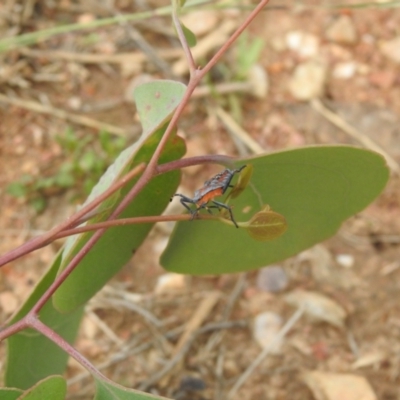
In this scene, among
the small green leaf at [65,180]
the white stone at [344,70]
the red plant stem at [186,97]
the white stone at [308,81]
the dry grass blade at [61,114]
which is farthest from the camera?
the white stone at [344,70]

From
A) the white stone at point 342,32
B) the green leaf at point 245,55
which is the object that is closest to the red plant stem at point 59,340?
the green leaf at point 245,55

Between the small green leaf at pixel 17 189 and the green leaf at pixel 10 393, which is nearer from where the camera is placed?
the green leaf at pixel 10 393

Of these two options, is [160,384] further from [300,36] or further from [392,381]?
[300,36]

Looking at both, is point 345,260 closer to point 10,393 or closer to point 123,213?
point 123,213

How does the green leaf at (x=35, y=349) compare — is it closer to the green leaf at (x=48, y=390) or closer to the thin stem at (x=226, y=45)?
the green leaf at (x=48, y=390)

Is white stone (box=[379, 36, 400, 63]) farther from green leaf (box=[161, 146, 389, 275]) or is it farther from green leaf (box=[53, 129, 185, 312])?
green leaf (box=[53, 129, 185, 312])

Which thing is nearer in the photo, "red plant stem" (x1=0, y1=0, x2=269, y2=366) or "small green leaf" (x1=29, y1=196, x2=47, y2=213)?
"red plant stem" (x1=0, y1=0, x2=269, y2=366)

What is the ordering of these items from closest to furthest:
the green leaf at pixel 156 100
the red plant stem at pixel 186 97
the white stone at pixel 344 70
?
the red plant stem at pixel 186 97, the green leaf at pixel 156 100, the white stone at pixel 344 70

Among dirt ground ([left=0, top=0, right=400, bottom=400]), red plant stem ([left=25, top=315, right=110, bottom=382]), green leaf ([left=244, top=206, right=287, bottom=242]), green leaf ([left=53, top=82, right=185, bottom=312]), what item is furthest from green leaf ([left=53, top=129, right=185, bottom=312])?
dirt ground ([left=0, top=0, right=400, bottom=400])
